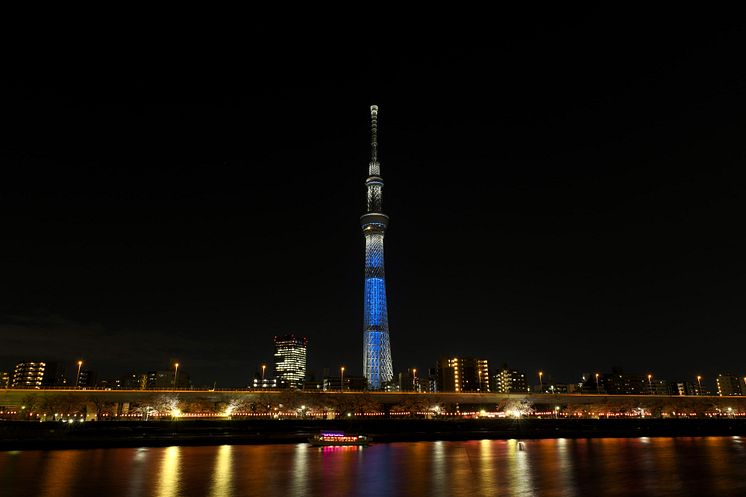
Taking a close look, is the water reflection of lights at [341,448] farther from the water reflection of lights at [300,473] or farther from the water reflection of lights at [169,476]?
the water reflection of lights at [169,476]

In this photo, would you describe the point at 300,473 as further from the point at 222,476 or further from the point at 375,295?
the point at 375,295

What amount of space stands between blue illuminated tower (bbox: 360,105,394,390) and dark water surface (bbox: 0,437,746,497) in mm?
97231

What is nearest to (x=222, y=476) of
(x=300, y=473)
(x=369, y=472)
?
(x=300, y=473)

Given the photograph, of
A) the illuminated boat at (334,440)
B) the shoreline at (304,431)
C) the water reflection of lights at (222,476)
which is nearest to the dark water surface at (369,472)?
the water reflection of lights at (222,476)

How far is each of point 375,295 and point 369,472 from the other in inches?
4835

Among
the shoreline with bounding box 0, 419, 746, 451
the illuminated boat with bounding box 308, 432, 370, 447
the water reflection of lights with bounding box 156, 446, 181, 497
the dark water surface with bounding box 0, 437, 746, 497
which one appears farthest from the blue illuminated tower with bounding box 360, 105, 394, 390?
the water reflection of lights with bounding box 156, 446, 181, 497

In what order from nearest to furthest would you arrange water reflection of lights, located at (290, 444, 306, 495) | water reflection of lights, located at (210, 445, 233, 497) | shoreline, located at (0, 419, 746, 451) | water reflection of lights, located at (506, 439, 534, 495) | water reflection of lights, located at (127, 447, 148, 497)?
water reflection of lights, located at (127, 447, 148, 497), water reflection of lights, located at (210, 445, 233, 497), water reflection of lights, located at (290, 444, 306, 495), water reflection of lights, located at (506, 439, 534, 495), shoreline, located at (0, 419, 746, 451)

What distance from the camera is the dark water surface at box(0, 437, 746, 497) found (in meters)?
35.6

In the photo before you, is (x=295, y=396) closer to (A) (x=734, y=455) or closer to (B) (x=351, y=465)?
(B) (x=351, y=465)

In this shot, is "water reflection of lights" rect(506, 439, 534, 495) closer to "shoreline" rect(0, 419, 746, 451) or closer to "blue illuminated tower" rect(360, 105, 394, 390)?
"shoreline" rect(0, 419, 746, 451)

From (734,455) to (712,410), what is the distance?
81.8 meters

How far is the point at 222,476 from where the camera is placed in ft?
131

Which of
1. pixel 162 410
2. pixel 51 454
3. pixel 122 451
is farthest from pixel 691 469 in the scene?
pixel 162 410

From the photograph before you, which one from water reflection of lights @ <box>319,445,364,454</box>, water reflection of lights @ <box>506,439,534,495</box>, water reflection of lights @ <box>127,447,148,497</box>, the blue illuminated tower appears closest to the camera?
water reflection of lights @ <box>127,447,148,497</box>
